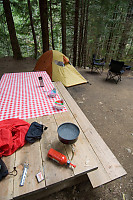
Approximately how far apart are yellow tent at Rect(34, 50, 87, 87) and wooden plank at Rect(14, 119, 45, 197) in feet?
11.0

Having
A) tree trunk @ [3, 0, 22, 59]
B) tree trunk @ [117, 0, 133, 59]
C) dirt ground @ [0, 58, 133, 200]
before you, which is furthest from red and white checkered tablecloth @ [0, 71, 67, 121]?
tree trunk @ [117, 0, 133, 59]

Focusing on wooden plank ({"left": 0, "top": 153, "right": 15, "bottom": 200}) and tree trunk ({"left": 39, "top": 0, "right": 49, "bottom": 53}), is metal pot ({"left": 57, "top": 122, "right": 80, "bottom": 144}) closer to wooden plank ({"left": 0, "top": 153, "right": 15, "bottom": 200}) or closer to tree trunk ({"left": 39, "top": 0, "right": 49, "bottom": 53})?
wooden plank ({"left": 0, "top": 153, "right": 15, "bottom": 200})

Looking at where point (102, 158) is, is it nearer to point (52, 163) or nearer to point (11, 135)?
point (52, 163)

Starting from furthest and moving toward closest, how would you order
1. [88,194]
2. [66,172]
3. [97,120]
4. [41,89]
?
[97,120] → [41,89] → [88,194] → [66,172]

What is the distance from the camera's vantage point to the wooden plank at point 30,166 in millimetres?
850

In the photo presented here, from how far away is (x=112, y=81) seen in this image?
5.45 m

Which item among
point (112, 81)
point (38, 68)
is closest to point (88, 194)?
point (38, 68)

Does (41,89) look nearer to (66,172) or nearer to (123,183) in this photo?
(66,172)

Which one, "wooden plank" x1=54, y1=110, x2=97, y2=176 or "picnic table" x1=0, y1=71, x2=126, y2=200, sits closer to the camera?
"picnic table" x1=0, y1=71, x2=126, y2=200

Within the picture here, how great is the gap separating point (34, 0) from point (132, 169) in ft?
32.6

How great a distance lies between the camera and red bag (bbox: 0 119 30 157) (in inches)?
42.3

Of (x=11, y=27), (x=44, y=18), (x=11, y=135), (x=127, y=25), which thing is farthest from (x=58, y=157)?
(x=127, y=25)

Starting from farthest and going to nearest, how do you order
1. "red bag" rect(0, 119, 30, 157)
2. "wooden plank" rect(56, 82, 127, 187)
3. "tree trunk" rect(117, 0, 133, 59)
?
1. "tree trunk" rect(117, 0, 133, 59)
2. "wooden plank" rect(56, 82, 127, 187)
3. "red bag" rect(0, 119, 30, 157)

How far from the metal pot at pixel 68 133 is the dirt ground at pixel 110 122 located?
1.02 m
